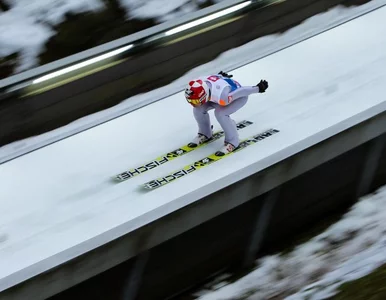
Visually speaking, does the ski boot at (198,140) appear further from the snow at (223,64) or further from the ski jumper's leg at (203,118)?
the snow at (223,64)

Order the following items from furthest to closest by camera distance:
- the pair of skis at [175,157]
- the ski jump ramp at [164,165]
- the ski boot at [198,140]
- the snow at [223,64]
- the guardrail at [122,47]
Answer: the guardrail at [122,47] < the snow at [223,64] < the ski boot at [198,140] < the pair of skis at [175,157] < the ski jump ramp at [164,165]

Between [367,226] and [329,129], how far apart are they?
850 mm

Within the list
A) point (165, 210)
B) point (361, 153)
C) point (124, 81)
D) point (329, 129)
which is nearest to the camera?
point (165, 210)

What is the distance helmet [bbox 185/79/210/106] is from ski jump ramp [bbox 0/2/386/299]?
1.84ft

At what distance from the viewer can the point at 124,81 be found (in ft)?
25.1

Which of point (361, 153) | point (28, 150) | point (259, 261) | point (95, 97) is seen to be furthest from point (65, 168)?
point (361, 153)

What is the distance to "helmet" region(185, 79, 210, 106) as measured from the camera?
19.8 ft

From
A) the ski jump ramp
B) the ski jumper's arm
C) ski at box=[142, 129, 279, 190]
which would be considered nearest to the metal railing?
the ski jump ramp

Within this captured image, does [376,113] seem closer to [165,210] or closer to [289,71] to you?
[289,71]

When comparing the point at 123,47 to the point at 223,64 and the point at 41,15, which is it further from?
the point at 223,64

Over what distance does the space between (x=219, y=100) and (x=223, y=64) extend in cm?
212

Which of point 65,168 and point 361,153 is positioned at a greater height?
point 65,168

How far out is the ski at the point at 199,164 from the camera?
20.1 feet

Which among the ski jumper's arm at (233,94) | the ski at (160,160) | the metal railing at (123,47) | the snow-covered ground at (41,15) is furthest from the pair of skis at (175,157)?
the snow-covered ground at (41,15)
